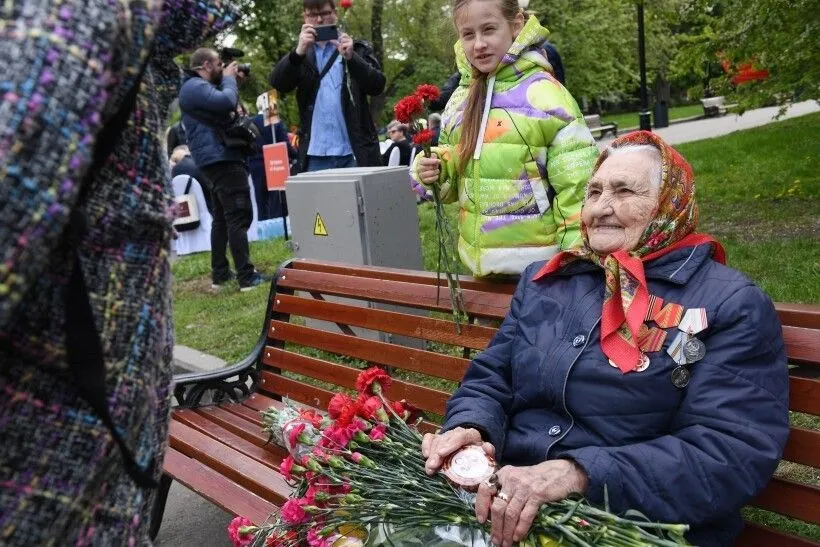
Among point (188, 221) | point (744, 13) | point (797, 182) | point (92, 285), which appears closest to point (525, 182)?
point (92, 285)

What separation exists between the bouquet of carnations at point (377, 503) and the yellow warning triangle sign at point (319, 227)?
283cm

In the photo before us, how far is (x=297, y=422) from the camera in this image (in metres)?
3.00

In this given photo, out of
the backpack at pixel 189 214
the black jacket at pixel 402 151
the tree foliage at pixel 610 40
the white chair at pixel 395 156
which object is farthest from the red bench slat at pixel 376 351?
the black jacket at pixel 402 151

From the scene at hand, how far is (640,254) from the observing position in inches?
97.7

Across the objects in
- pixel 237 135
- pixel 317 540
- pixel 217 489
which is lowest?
pixel 217 489

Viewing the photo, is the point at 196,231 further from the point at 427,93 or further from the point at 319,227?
the point at 427,93

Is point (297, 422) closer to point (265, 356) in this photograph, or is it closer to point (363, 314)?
point (363, 314)

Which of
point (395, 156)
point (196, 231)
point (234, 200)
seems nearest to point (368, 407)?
point (234, 200)

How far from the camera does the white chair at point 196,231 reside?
12562mm

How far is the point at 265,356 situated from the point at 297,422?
4.47ft

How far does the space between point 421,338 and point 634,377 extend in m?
1.25

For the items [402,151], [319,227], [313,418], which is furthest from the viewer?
[402,151]

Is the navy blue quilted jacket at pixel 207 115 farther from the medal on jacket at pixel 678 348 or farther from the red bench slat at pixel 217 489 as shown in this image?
the medal on jacket at pixel 678 348

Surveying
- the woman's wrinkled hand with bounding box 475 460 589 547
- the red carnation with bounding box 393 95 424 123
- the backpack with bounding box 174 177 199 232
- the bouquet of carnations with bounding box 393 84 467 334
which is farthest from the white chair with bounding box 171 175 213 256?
the woman's wrinkled hand with bounding box 475 460 589 547
